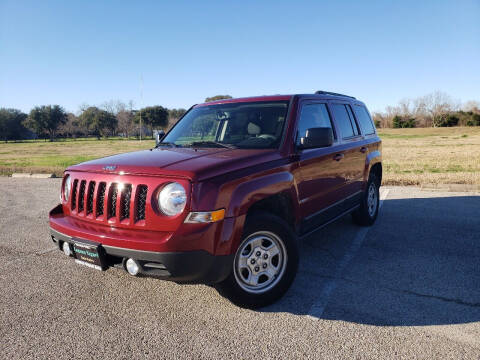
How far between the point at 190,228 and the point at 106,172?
0.99 m

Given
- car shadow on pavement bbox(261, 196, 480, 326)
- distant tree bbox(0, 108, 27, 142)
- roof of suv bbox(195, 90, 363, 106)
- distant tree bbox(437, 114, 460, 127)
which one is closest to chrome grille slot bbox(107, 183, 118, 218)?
car shadow on pavement bbox(261, 196, 480, 326)

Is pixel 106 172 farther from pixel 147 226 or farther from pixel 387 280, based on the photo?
pixel 387 280

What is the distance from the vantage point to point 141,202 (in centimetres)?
286

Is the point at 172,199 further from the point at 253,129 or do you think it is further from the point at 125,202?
the point at 253,129

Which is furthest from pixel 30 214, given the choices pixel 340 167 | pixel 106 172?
pixel 340 167

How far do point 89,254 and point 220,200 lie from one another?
3.88ft

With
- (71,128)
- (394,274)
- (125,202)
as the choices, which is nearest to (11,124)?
(71,128)

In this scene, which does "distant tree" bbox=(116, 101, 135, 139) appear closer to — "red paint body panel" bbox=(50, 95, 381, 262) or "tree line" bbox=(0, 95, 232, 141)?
"tree line" bbox=(0, 95, 232, 141)

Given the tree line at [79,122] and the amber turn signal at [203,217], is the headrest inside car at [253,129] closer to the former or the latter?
the amber turn signal at [203,217]

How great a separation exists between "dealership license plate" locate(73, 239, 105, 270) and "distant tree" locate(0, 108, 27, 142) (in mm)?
83143

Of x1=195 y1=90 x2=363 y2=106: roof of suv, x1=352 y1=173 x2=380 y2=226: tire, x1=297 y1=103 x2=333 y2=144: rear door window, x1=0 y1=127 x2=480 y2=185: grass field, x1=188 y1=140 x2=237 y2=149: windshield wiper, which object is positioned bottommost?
x1=0 y1=127 x2=480 y2=185: grass field

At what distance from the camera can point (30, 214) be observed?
6973mm

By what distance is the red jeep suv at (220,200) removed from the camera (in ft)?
8.96

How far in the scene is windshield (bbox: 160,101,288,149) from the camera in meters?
3.79
